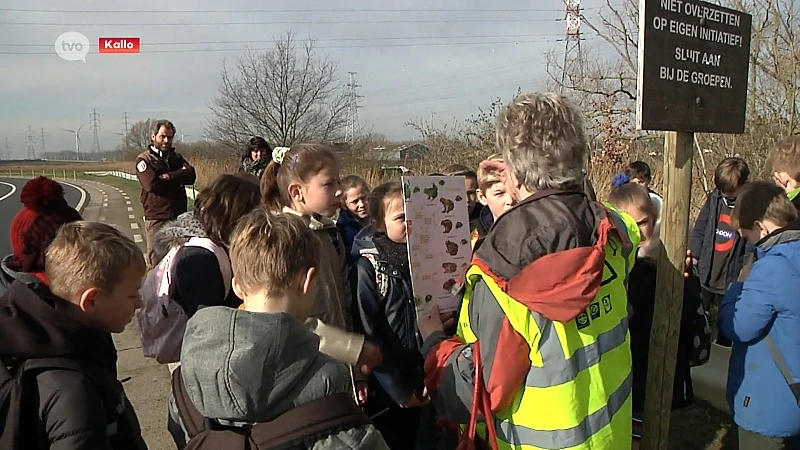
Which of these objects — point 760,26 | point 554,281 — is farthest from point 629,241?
point 760,26

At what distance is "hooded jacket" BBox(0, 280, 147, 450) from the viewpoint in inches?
66.0

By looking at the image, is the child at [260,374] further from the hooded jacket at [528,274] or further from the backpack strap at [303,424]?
the hooded jacket at [528,274]

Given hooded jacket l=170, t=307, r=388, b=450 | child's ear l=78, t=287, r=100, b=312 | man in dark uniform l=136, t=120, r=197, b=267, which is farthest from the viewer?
man in dark uniform l=136, t=120, r=197, b=267

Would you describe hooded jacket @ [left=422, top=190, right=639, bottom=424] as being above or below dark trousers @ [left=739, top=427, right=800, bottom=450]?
above

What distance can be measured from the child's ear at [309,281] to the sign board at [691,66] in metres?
1.45

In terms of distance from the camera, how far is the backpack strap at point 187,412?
5.55ft

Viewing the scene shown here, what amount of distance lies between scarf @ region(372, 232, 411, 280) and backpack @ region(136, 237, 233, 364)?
678mm

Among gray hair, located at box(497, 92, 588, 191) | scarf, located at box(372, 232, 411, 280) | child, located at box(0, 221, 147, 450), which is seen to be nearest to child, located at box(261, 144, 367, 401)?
scarf, located at box(372, 232, 411, 280)

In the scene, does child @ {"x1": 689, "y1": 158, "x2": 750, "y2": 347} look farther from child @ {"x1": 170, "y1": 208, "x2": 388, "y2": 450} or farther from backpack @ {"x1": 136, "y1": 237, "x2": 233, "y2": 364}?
child @ {"x1": 170, "y1": 208, "x2": 388, "y2": 450}

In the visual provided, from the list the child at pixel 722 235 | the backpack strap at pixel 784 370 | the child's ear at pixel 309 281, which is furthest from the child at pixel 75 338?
the child at pixel 722 235

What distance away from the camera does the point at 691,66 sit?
2.54 meters

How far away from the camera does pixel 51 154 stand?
11119 cm

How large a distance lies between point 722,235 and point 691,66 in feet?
12.2

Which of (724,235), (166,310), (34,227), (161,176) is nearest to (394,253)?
(166,310)
